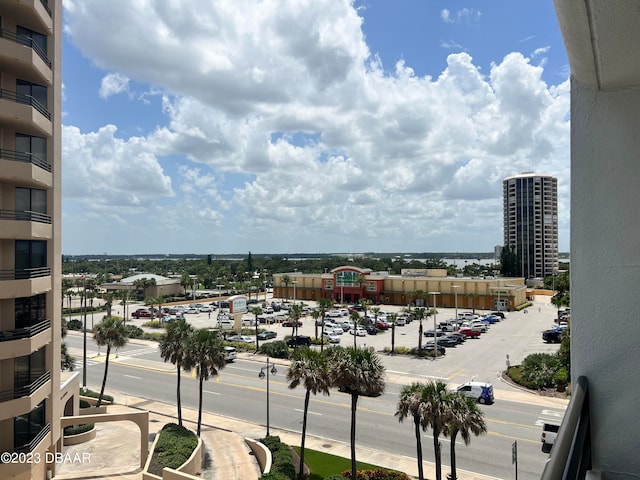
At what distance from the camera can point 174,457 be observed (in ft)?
56.8

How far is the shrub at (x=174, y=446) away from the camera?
17156mm

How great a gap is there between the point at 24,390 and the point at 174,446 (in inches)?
252

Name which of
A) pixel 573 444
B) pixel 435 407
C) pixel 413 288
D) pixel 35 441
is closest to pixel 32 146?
pixel 35 441

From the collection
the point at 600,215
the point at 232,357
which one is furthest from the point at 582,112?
the point at 232,357

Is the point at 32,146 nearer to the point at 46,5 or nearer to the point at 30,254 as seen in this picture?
the point at 30,254

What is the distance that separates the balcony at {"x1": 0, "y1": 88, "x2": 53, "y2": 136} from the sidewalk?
12.9m

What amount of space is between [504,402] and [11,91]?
27.9 m

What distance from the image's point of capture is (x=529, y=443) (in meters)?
20.5

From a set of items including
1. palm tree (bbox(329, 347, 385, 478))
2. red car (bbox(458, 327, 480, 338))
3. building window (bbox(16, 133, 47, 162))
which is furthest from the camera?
red car (bbox(458, 327, 480, 338))

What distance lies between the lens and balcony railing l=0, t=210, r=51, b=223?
14.4m

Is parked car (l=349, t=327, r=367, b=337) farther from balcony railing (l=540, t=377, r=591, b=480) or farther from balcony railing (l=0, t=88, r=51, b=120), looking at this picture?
balcony railing (l=540, t=377, r=591, b=480)

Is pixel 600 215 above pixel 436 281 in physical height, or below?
above

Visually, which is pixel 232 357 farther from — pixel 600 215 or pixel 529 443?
pixel 600 215

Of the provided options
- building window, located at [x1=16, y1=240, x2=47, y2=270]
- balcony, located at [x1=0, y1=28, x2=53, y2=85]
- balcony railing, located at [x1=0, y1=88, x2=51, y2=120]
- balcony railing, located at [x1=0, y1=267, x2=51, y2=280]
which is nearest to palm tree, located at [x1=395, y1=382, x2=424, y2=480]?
balcony railing, located at [x1=0, y1=267, x2=51, y2=280]
